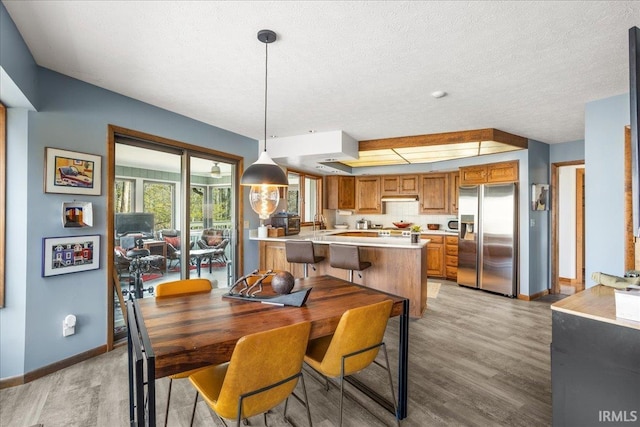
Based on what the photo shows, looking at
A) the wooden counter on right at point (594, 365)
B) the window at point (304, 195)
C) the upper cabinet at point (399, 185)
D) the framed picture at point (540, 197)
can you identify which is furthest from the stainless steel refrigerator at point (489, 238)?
the wooden counter on right at point (594, 365)

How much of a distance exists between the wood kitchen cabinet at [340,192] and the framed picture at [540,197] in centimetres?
340

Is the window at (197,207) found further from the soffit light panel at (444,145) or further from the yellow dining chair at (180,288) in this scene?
the soffit light panel at (444,145)

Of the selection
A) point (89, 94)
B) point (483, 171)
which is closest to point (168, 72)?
point (89, 94)

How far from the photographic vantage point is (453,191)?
627cm

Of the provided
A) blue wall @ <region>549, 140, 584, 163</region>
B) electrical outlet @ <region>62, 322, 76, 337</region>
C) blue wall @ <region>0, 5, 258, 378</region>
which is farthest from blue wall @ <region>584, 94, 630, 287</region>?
electrical outlet @ <region>62, 322, 76, 337</region>

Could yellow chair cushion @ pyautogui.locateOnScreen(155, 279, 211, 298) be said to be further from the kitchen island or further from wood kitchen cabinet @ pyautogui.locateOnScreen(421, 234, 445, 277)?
wood kitchen cabinet @ pyautogui.locateOnScreen(421, 234, 445, 277)

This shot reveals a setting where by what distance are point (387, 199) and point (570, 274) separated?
12.1ft

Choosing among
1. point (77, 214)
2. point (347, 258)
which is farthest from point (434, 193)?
point (77, 214)

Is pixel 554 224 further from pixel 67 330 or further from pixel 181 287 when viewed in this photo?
pixel 67 330

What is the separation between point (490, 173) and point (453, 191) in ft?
3.27

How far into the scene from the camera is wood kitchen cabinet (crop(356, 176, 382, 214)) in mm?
7012

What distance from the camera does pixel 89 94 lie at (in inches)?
113

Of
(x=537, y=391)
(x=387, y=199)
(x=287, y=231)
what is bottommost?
(x=537, y=391)

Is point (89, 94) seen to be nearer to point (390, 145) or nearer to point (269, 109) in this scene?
point (269, 109)
